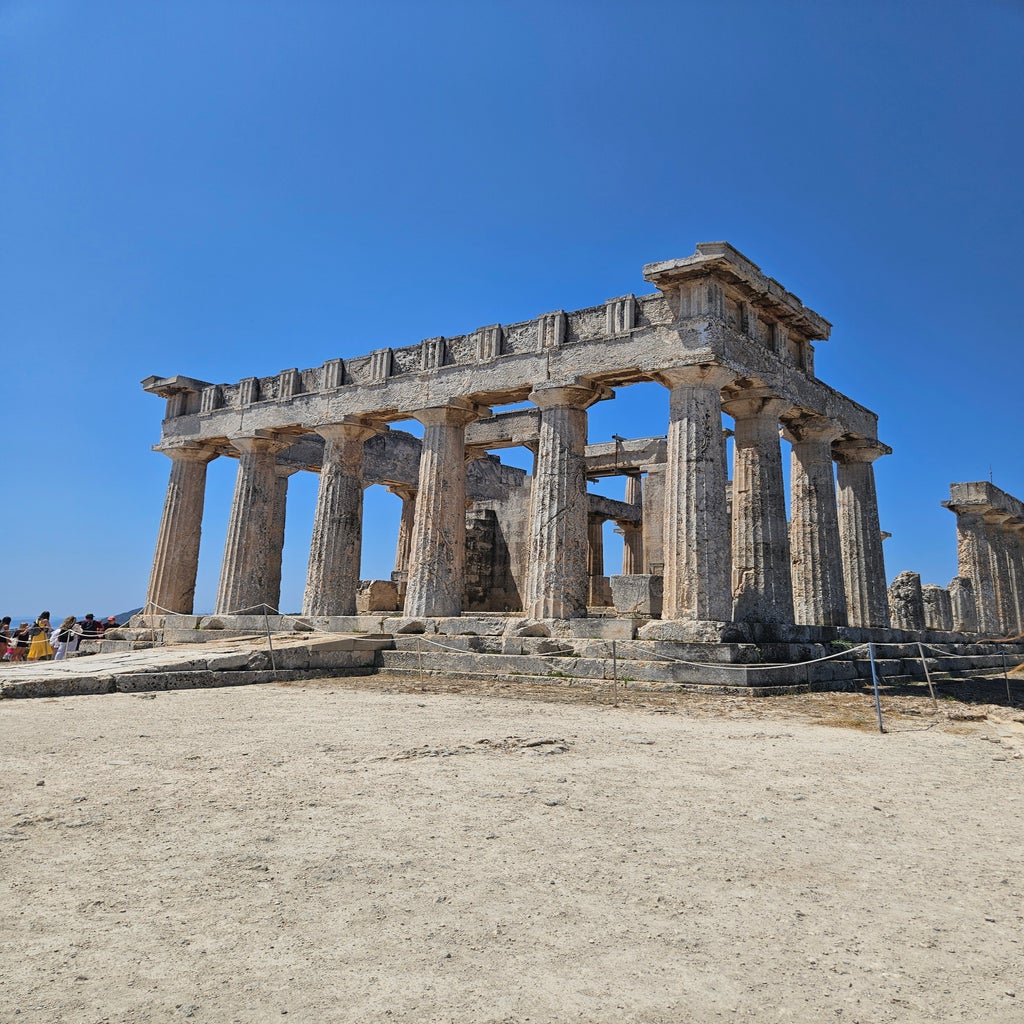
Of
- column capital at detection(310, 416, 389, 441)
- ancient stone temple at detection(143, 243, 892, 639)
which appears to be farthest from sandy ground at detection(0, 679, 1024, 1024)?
column capital at detection(310, 416, 389, 441)

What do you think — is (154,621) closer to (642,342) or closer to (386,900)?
(642,342)

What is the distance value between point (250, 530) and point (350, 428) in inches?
147

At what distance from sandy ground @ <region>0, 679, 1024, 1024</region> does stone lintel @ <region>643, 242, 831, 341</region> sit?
8308 millimetres

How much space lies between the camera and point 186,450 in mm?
19578

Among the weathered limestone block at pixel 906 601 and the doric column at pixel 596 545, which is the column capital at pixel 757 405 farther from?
the weathered limestone block at pixel 906 601

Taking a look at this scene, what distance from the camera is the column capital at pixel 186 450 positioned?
19.5 m

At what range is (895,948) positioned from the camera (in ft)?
8.61

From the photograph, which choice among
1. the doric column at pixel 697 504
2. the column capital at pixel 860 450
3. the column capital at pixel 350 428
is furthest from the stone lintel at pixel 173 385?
the column capital at pixel 860 450

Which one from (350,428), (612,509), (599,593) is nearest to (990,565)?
(612,509)

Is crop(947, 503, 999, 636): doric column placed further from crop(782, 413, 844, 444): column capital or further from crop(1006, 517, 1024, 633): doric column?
crop(782, 413, 844, 444): column capital

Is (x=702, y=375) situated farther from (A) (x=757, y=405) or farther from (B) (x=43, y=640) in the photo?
(B) (x=43, y=640)

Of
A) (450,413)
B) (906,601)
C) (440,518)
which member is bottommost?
(906,601)

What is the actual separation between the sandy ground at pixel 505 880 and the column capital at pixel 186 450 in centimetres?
1421

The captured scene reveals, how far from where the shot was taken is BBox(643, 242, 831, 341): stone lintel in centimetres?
1216
